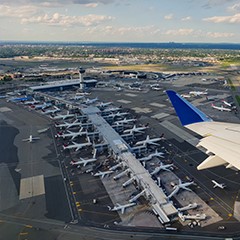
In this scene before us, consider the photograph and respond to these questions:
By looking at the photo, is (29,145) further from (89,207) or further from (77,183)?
(89,207)

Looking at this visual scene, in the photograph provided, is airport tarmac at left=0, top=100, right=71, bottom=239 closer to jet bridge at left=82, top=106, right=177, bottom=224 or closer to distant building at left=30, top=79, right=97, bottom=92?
jet bridge at left=82, top=106, right=177, bottom=224

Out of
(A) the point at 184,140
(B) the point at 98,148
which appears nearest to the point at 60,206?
(B) the point at 98,148

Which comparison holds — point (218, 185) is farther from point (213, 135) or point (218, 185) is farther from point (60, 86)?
point (60, 86)

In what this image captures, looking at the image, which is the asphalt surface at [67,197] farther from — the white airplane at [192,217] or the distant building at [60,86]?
the distant building at [60,86]

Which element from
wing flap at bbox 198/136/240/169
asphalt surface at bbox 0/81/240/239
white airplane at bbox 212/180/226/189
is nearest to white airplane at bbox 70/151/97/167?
asphalt surface at bbox 0/81/240/239

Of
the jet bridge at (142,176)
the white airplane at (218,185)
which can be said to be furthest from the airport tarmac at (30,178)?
the white airplane at (218,185)
